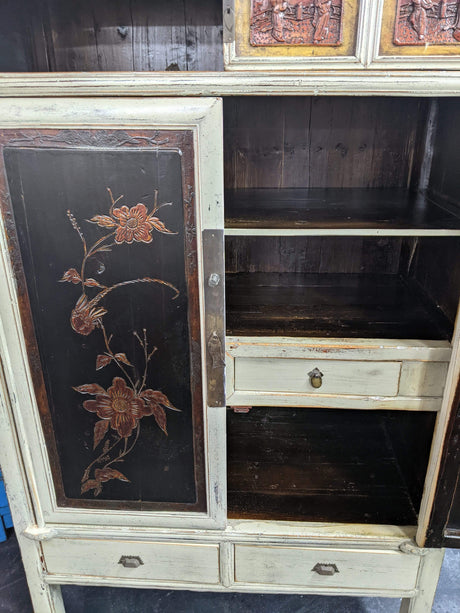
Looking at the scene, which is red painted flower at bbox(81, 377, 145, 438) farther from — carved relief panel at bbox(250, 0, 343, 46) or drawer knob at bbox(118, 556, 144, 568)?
carved relief panel at bbox(250, 0, 343, 46)

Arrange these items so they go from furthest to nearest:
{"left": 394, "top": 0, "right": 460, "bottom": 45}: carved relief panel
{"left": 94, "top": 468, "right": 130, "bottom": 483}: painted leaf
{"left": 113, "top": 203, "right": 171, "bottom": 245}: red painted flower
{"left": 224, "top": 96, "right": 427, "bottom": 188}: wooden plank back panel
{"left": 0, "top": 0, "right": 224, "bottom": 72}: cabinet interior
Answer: {"left": 224, "top": 96, "right": 427, "bottom": 188}: wooden plank back panel, {"left": 0, "top": 0, "right": 224, "bottom": 72}: cabinet interior, {"left": 94, "top": 468, "right": 130, "bottom": 483}: painted leaf, {"left": 113, "top": 203, "right": 171, "bottom": 245}: red painted flower, {"left": 394, "top": 0, "right": 460, "bottom": 45}: carved relief panel

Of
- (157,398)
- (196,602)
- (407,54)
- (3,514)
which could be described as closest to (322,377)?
(157,398)

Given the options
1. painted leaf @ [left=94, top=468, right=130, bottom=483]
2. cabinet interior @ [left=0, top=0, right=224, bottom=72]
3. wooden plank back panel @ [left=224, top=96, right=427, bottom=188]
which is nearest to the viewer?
painted leaf @ [left=94, top=468, right=130, bottom=483]

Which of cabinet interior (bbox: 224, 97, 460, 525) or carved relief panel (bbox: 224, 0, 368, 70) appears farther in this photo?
cabinet interior (bbox: 224, 97, 460, 525)

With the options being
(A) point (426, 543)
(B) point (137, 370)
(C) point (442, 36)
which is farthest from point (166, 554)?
(C) point (442, 36)

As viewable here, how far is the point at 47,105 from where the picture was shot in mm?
1040

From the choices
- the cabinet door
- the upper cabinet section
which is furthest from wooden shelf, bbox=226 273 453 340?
the upper cabinet section

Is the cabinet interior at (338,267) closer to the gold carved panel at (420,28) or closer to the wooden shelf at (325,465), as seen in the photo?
the wooden shelf at (325,465)

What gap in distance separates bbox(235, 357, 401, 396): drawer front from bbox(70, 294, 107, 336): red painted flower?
40cm

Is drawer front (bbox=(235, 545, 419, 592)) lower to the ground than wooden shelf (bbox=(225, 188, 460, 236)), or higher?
lower

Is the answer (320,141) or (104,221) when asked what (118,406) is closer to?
(104,221)

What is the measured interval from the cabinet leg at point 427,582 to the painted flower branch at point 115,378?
0.89 metres

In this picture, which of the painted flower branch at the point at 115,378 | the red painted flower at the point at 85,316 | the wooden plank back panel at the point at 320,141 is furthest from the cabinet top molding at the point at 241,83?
the wooden plank back panel at the point at 320,141

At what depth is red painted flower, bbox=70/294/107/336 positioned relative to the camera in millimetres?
1204
